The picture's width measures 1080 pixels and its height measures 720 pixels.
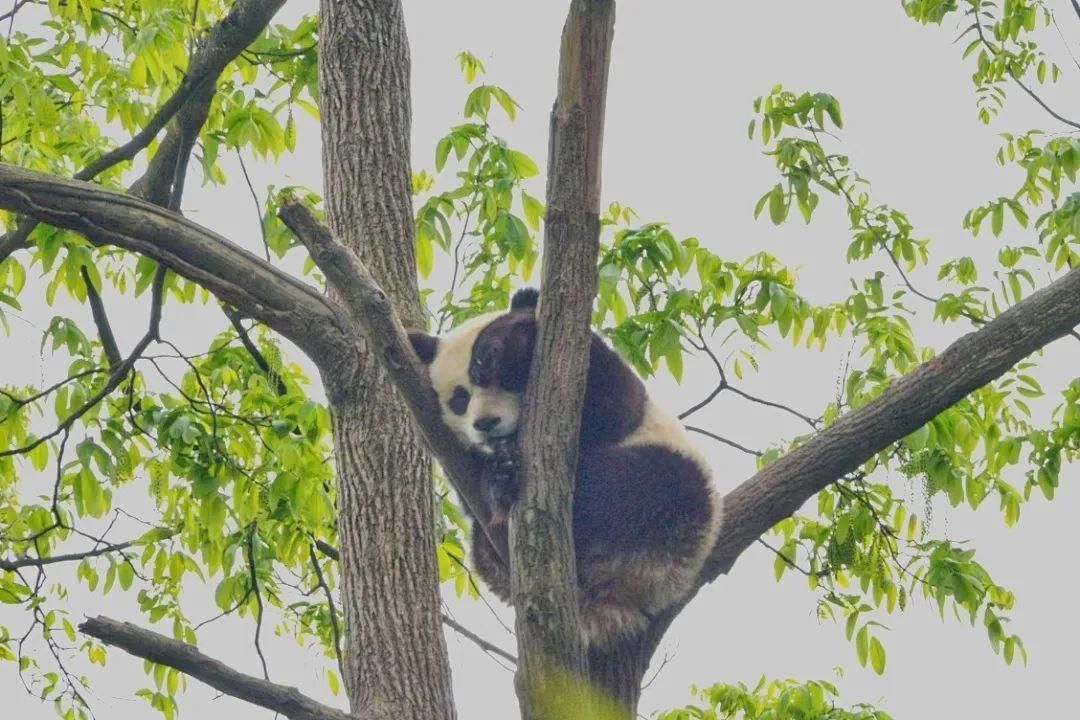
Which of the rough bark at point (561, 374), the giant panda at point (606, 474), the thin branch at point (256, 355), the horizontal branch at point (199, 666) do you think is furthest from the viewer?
the thin branch at point (256, 355)

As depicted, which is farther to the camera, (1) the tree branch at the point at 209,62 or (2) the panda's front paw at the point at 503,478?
(1) the tree branch at the point at 209,62

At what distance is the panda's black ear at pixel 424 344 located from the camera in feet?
17.8

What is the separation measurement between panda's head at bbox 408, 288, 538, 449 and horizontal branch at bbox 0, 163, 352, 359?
0.96 m

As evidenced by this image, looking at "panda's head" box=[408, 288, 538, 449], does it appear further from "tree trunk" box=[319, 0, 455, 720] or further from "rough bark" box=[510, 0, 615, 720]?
"rough bark" box=[510, 0, 615, 720]

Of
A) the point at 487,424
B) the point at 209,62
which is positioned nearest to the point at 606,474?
the point at 487,424

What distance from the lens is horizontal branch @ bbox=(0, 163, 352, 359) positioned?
423 cm

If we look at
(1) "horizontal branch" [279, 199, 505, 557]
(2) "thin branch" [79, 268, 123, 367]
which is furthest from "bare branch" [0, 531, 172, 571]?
(1) "horizontal branch" [279, 199, 505, 557]

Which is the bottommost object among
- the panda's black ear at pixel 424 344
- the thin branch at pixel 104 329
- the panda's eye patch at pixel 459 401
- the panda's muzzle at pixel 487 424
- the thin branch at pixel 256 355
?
the panda's muzzle at pixel 487 424

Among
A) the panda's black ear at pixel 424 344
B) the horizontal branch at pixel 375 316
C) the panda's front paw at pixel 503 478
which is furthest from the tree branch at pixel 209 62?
the panda's front paw at pixel 503 478

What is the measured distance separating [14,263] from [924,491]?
14.5ft

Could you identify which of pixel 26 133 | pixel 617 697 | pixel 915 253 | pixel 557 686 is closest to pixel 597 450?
pixel 617 697

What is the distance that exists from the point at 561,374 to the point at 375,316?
0.58 m

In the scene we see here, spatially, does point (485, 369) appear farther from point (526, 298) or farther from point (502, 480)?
point (502, 480)

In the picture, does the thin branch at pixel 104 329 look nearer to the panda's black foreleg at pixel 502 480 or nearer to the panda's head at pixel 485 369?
the panda's head at pixel 485 369
